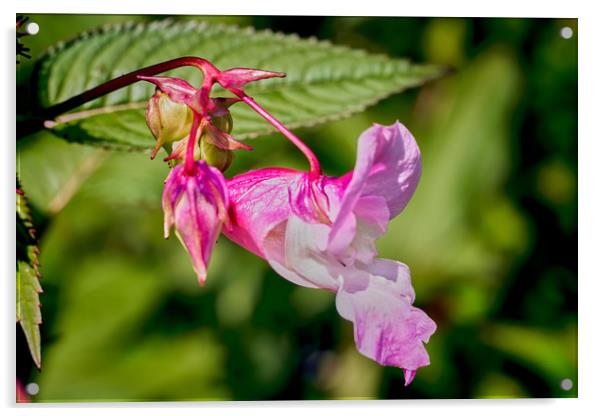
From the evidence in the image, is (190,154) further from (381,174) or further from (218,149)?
(381,174)

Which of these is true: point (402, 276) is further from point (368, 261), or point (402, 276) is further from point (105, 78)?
point (105, 78)

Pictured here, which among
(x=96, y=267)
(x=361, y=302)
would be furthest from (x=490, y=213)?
(x=361, y=302)

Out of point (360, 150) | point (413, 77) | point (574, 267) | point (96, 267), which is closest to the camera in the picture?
point (360, 150)

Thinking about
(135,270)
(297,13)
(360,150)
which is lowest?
(135,270)

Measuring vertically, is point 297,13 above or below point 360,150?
above
